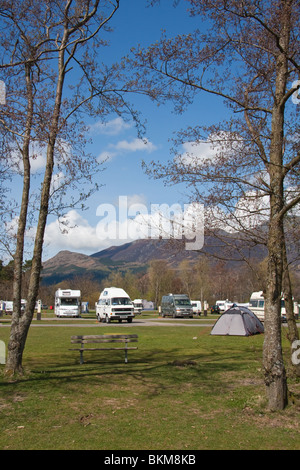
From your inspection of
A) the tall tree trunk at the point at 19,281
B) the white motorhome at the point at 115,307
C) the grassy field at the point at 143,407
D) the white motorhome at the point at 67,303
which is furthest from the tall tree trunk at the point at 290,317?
the white motorhome at the point at 67,303

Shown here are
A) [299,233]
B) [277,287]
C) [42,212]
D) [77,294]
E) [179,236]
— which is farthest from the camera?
[77,294]

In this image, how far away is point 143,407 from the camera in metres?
7.51

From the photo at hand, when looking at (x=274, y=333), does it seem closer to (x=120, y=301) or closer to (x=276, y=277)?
(x=276, y=277)

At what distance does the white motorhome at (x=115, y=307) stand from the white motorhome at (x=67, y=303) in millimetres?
6901

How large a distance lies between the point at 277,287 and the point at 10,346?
5853mm

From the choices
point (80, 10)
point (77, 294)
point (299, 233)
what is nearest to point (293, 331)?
point (299, 233)

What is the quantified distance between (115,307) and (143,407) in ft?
94.0

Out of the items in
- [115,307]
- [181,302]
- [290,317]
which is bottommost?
[115,307]

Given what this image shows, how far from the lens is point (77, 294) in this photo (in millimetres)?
45188

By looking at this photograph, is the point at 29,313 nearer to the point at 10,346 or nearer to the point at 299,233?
the point at 10,346

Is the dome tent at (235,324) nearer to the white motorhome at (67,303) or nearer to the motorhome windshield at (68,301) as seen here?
the white motorhome at (67,303)

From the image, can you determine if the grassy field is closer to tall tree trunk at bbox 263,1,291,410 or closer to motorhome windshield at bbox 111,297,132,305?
tall tree trunk at bbox 263,1,291,410

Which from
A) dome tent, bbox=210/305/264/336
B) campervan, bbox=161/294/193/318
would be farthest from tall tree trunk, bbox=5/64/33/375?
campervan, bbox=161/294/193/318

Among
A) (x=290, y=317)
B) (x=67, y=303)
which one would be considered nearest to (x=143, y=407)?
(x=290, y=317)
